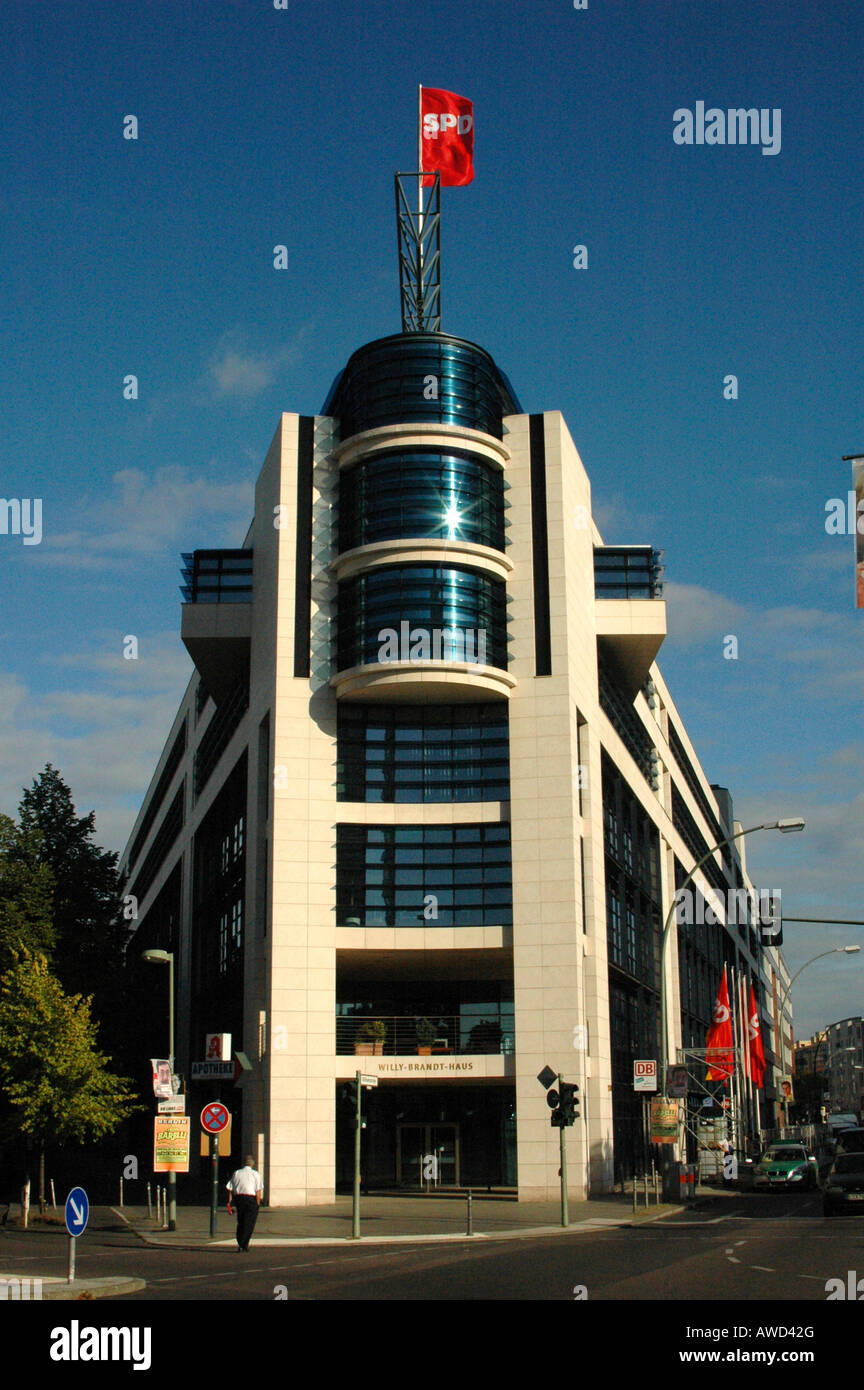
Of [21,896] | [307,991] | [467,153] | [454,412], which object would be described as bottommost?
[307,991]

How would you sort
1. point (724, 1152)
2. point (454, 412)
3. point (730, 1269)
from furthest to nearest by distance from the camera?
point (724, 1152), point (454, 412), point (730, 1269)

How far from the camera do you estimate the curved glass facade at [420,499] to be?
42375 mm

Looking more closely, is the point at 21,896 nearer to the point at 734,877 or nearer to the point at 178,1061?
the point at 178,1061

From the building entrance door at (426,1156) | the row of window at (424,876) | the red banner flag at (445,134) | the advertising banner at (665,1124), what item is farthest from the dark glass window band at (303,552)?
the advertising banner at (665,1124)

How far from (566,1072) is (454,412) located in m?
20.3

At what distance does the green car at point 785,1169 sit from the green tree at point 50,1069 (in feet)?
70.2

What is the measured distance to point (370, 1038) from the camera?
4262 centimetres

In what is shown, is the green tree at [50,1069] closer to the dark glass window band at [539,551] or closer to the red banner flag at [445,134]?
the dark glass window band at [539,551]

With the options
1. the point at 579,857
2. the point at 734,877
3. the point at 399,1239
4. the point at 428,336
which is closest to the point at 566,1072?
the point at 579,857

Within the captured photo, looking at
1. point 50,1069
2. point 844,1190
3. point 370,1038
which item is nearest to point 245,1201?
point 844,1190

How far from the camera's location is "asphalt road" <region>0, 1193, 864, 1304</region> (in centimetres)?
1530

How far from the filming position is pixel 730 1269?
17.5 meters

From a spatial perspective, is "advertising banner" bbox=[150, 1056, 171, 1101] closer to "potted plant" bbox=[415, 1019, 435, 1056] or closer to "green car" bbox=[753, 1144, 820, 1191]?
"potted plant" bbox=[415, 1019, 435, 1056]
